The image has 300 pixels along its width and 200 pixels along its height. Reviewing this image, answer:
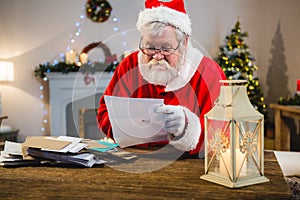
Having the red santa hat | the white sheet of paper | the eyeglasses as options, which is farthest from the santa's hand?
the red santa hat

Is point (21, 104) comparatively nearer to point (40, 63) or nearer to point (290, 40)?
point (40, 63)

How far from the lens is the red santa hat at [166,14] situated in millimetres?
1817

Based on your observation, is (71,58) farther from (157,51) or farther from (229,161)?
(229,161)

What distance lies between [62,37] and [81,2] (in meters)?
0.53

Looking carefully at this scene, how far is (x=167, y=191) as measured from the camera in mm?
1041

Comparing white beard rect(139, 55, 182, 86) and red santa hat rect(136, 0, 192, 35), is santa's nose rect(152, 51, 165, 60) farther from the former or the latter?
red santa hat rect(136, 0, 192, 35)

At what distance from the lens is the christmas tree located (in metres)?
4.36

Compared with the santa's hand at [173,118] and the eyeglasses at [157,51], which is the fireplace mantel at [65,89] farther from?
the santa's hand at [173,118]

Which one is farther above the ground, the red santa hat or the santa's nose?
the red santa hat

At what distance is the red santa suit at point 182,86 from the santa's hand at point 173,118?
1.03ft

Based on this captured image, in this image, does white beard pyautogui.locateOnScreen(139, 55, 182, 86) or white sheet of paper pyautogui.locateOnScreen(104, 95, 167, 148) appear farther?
white beard pyautogui.locateOnScreen(139, 55, 182, 86)

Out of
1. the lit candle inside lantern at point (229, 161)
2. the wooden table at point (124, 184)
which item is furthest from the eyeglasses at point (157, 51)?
the lit candle inside lantern at point (229, 161)

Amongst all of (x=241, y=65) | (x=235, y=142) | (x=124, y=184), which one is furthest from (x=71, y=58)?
(x=235, y=142)

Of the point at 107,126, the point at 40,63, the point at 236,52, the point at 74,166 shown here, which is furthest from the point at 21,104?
the point at 74,166
